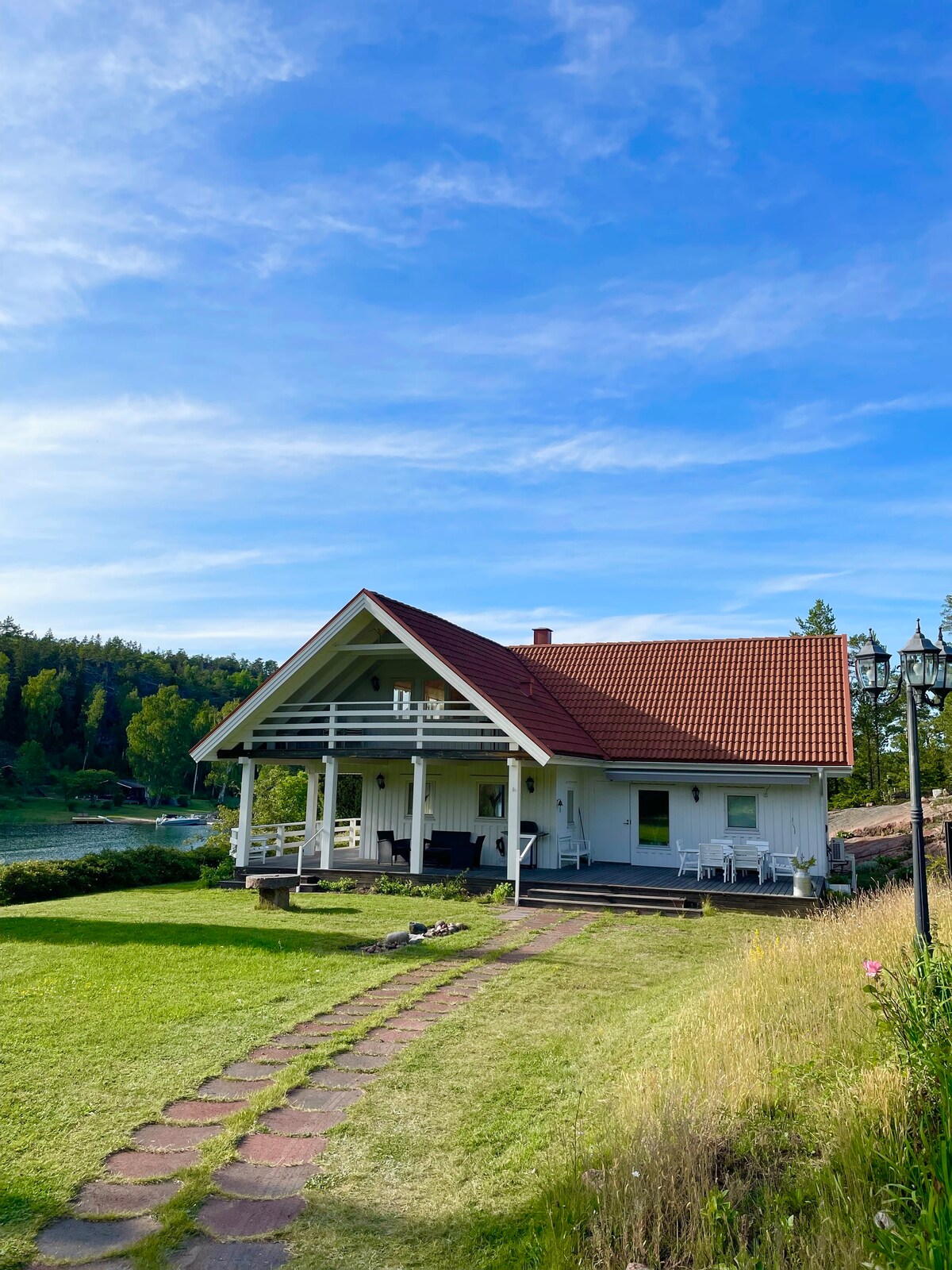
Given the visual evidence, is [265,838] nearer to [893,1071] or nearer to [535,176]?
[535,176]

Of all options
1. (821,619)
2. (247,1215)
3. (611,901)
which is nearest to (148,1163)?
(247,1215)

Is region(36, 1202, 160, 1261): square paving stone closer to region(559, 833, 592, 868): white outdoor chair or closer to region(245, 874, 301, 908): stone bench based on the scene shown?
region(245, 874, 301, 908): stone bench

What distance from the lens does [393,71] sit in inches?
425

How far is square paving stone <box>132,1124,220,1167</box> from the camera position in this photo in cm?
534

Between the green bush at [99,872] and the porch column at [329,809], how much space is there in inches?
165

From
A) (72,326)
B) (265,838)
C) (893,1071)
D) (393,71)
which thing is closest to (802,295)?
(393,71)

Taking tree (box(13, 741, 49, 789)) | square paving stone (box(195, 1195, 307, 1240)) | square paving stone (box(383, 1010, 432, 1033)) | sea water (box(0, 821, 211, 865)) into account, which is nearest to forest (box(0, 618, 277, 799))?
tree (box(13, 741, 49, 789))

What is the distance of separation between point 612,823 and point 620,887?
14.4 feet

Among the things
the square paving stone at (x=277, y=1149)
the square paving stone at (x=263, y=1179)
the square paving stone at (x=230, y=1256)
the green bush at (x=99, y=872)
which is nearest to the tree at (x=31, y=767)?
the green bush at (x=99, y=872)

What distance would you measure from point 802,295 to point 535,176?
14.6 ft

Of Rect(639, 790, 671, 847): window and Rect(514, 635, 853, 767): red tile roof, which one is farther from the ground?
Rect(514, 635, 853, 767): red tile roof

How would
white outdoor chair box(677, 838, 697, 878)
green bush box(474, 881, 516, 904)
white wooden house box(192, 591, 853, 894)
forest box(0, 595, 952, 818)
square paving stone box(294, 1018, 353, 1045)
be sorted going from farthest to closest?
forest box(0, 595, 952, 818)
white outdoor chair box(677, 838, 697, 878)
white wooden house box(192, 591, 853, 894)
green bush box(474, 881, 516, 904)
square paving stone box(294, 1018, 353, 1045)

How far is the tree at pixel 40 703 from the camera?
91.1m

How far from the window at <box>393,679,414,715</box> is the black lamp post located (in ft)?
39.3
